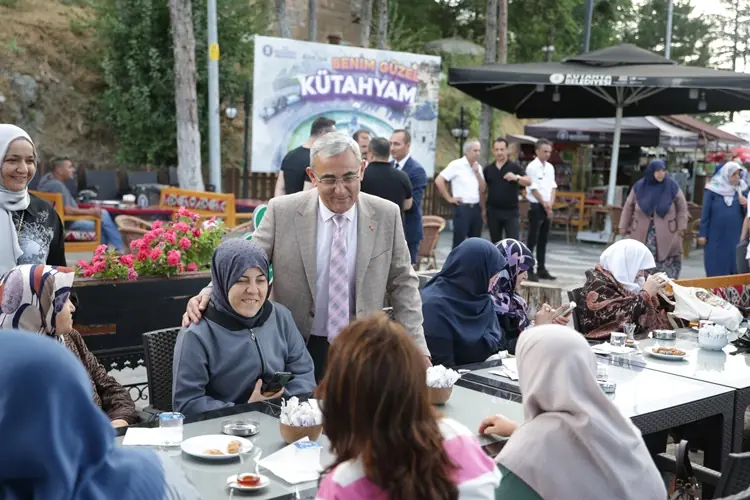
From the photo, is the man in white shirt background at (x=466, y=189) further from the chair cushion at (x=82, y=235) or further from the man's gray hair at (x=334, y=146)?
the man's gray hair at (x=334, y=146)

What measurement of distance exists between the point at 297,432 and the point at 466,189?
8.84 meters

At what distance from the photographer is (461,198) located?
11672 millimetres

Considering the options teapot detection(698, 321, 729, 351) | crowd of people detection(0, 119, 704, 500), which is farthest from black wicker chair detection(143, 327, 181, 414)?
teapot detection(698, 321, 729, 351)

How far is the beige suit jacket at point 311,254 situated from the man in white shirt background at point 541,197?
8243 mm

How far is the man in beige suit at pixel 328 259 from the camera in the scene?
13.8 ft

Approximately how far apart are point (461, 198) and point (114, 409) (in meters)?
8.30

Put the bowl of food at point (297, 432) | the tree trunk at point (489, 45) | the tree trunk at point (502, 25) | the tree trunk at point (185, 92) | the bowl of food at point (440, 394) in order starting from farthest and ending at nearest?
the tree trunk at point (502, 25) < the tree trunk at point (489, 45) < the tree trunk at point (185, 92) < the bowl of food at point (440, 394) < the bowl of food at point (297, 432)

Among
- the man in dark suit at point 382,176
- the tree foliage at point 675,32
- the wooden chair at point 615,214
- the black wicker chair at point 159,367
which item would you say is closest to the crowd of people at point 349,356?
the black wicker chair at point 159,367

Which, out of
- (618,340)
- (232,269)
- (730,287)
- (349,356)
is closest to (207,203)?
(730,287)

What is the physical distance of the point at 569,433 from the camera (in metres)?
2.59

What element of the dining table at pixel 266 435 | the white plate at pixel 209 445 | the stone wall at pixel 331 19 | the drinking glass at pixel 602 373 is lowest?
the dining table at pixel 266 435

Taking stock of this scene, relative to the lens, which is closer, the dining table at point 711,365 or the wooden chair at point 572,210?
the dining table at point 711,365

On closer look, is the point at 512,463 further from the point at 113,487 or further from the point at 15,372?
the point at 15,372

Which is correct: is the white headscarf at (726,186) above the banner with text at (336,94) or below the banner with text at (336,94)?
below
